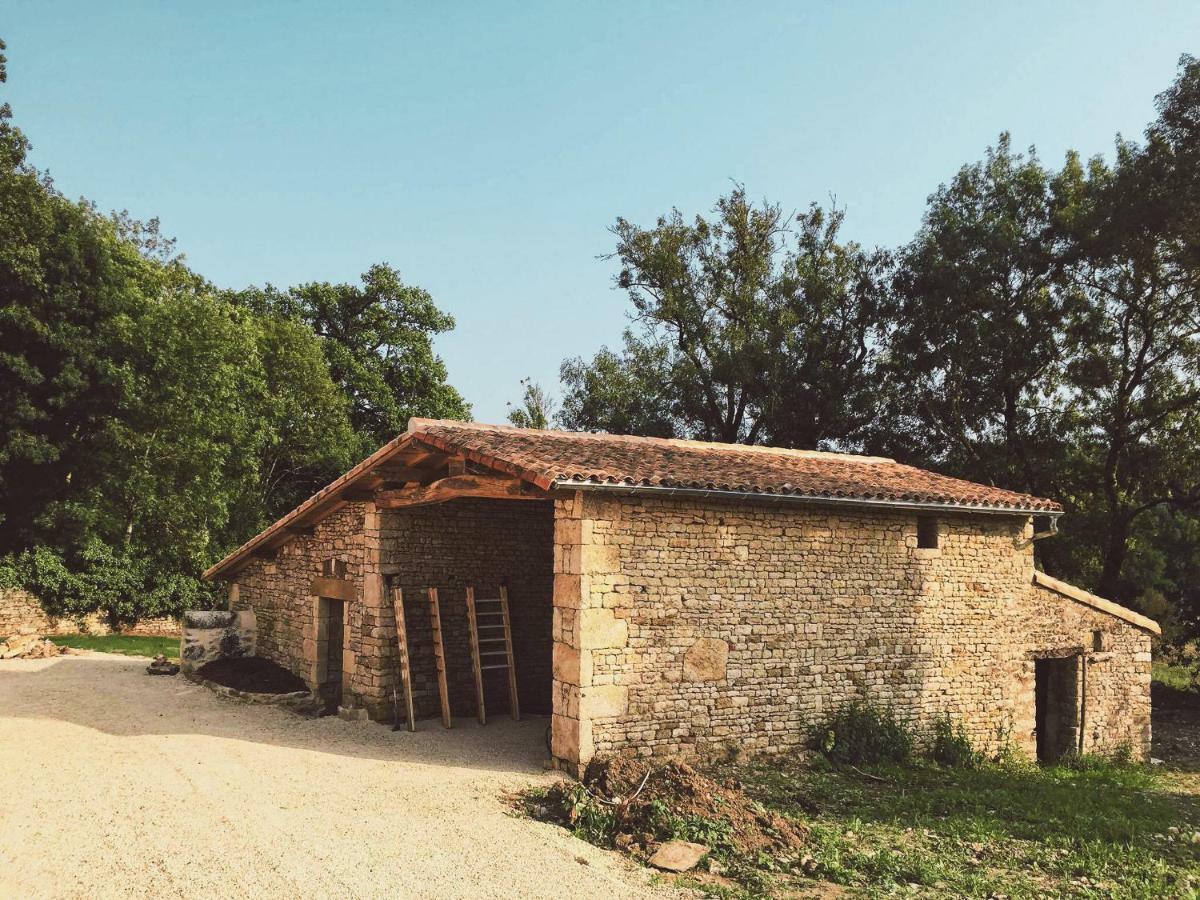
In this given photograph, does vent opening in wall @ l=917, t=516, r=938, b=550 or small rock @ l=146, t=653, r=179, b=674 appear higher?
vent opening in wall @ l=917, t=516, r=938, b=550

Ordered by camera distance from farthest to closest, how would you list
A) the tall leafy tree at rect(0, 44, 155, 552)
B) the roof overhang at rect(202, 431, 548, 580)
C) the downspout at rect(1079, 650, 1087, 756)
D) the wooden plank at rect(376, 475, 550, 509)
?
the tall leafy tree at rect(0, 44, 155, 552)
the downspout at rect(1079, 650, 1087, 756)
the roof overhang at rect(202, 431, 548, 580)
the wooden plank at rect(376, 475, 550, 509)

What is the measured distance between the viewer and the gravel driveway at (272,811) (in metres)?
5.74

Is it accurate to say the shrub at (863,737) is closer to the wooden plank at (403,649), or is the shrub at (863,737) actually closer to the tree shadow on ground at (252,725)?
the tree shadow on ground at (252,725)

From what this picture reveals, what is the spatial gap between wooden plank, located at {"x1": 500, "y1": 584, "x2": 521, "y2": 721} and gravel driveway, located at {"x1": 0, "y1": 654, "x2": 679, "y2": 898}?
240mm

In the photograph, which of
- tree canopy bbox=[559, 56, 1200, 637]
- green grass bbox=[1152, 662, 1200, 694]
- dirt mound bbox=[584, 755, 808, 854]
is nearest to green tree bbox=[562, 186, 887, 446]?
tree canopy bbox=[559, 56, 1200, 637]

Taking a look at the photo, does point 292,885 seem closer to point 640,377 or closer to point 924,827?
point 924,827

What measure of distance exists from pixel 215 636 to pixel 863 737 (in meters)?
11.0

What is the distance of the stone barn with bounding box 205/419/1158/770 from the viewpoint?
29.2 feet

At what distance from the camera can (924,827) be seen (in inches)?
303

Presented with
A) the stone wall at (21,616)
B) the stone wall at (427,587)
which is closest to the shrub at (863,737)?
the stone wall at (427,587)

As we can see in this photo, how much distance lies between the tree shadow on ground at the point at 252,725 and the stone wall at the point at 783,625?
54.5 inches

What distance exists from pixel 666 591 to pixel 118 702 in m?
8.43

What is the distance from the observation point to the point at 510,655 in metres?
11.6

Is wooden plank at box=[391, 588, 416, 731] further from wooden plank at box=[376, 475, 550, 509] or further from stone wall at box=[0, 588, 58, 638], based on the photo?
stone wall at box=[0, 588, 58, 638]
